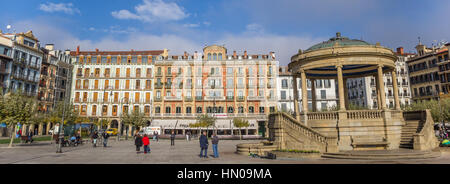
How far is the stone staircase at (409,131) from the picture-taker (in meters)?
15.6

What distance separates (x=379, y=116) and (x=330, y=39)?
23.0 ft

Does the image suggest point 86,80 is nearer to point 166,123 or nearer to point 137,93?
point 137,93

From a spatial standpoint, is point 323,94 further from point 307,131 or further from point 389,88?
point 307,131

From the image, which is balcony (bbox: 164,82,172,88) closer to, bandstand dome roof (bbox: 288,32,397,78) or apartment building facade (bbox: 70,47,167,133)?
apartment building facade (bbox: 70,47,167,133)

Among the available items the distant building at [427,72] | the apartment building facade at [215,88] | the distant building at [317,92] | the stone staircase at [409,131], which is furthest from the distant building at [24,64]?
the distant building at [427,72]

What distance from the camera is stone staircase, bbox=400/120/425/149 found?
15.6 metres

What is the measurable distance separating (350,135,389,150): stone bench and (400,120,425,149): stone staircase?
1320 mm

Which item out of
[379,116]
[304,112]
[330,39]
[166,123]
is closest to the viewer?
[379,116]

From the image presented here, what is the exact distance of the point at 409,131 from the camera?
16406 millimetres

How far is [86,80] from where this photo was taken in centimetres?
5584

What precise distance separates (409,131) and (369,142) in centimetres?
346

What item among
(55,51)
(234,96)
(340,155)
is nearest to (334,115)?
(340,155)

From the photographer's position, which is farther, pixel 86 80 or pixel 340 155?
pixel 86 80
